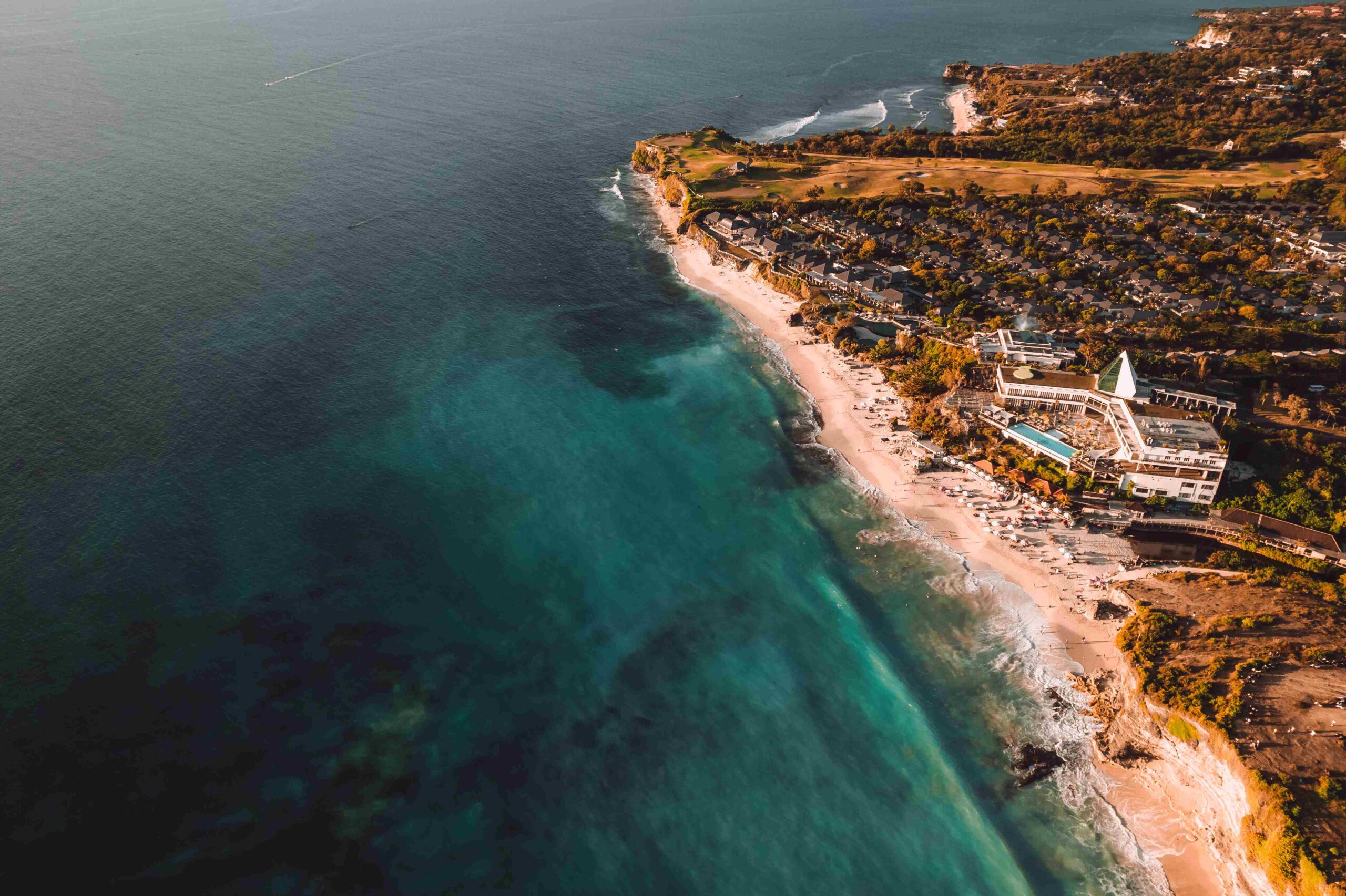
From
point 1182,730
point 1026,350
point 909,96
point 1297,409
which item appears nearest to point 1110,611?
point 1182,730

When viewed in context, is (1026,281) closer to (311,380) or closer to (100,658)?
(311,380)

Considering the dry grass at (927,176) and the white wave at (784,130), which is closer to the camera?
the dry grass at (927,176)

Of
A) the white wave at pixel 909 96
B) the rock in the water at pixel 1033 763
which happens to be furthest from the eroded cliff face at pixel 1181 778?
the white wave at pixel 909 96

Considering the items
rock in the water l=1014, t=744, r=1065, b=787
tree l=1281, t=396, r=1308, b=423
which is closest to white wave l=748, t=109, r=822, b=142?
tree l=1281, t=396, r=1308, b=423

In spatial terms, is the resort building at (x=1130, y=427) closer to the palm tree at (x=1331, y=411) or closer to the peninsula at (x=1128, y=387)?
the peninsula at (x=1128, y=387)

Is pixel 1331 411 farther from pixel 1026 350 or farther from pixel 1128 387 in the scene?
pixel 1026 350

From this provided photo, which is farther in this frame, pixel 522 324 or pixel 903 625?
pixel 522 324

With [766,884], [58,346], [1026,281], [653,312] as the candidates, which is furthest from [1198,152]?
[58,346]
